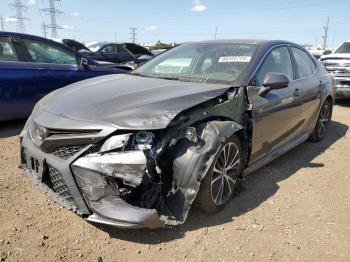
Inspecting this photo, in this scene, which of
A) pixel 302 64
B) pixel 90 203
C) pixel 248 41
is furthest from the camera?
pixel 302 64

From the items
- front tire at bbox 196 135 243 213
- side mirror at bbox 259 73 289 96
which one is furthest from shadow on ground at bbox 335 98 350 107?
front tire at bbox 196 135 243 213

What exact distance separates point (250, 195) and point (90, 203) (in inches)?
70.2

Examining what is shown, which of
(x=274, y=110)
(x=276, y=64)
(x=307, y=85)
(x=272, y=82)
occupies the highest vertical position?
(x=276, y=64)

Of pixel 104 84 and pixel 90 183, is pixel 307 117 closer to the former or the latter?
pixel 104 84

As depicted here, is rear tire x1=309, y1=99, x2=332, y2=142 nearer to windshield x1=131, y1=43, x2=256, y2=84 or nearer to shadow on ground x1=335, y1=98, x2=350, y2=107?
windshield x1=131, y1=43, x2=256, y2=84

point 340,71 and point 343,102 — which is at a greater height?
point 340,71

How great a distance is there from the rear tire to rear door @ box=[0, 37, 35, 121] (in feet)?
14.6

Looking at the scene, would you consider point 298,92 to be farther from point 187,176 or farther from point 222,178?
point 187,176

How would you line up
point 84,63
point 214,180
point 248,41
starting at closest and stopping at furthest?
point 214,180, point 248,41, point 84,63

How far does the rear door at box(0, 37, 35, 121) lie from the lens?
18.2 feet

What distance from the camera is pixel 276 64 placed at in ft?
14.3

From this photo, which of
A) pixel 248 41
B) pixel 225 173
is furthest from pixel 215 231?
pixel 248 41

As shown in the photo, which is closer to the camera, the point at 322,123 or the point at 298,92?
the point at 298,92

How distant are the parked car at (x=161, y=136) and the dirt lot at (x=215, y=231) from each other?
256 mm
